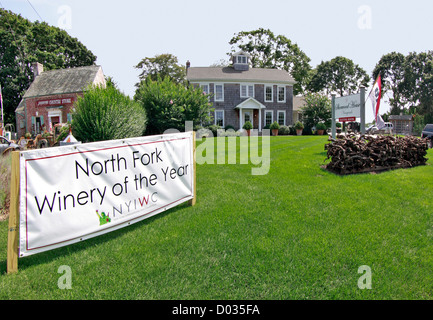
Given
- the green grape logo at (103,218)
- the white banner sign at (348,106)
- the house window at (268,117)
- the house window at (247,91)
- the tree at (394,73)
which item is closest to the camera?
the green grape logo at (103,218)

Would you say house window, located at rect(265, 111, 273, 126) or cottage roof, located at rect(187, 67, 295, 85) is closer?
cottage roof, located at rect(187, 67, 295, 85)

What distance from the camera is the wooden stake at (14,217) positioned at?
295 centimetres

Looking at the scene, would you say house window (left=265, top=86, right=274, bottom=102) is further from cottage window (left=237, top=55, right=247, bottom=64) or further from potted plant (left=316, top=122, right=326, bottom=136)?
Result: potted plant (left=316, top=122, right=326, bottom=136)

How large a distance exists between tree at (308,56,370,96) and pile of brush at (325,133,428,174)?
5123 centimetres

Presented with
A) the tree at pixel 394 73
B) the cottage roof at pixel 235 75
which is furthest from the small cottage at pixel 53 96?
the tree at pixel 394 73

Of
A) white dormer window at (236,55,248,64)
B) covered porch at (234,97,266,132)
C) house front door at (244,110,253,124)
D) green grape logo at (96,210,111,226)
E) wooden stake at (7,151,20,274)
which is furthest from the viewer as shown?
white dormer window at (236,55,248,64)

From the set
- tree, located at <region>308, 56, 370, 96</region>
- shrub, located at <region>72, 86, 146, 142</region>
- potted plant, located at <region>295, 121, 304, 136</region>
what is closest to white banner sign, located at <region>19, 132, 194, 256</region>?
shrub, located at <region>72, 86, 146, 142</region>

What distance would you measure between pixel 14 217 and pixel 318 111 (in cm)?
3010

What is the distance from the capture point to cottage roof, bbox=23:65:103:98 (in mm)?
30428

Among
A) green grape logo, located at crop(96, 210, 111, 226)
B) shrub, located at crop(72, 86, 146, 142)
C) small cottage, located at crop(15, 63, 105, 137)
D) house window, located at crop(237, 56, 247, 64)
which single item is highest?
house window, located at crop(237, 56, 247, 64)

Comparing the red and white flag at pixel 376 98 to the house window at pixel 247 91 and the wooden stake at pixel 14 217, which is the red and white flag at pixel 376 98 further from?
the house window at pixel 247 91

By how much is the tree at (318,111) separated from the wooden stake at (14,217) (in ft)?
97.1

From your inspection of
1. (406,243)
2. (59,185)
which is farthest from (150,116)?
(406,243)

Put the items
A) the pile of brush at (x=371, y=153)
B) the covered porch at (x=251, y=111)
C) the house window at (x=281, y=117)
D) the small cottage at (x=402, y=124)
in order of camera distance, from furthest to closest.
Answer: the small cottage at (x=402, y=124), the house window at (x=281, y=117), the covered porch at (x=251, y=111), the pile of brush at (x=371, y=153)
